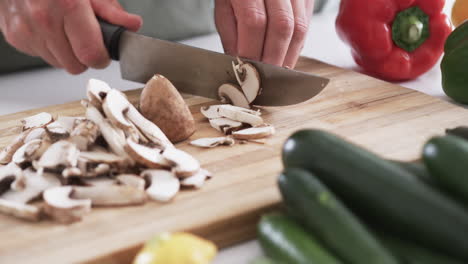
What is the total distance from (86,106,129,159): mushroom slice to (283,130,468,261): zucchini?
53 cm

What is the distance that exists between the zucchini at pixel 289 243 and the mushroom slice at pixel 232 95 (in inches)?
35.3

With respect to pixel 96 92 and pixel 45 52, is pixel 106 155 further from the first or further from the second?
pixel 45 52

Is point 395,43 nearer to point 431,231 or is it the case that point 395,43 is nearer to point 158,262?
point 431,231

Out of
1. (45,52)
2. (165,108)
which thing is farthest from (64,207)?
(45,52)

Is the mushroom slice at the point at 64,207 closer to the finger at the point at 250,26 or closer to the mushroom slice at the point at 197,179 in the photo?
the mushroom slice at the point at 197,179

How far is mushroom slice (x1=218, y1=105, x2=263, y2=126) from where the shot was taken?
71.5 inches

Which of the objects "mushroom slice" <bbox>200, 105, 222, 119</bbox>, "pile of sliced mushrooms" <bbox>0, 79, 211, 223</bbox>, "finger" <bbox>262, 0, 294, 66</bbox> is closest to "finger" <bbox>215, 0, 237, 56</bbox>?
"finger" <bbox>262, 0, 294, 66</bbox>

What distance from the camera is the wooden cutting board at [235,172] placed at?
118 centimetres

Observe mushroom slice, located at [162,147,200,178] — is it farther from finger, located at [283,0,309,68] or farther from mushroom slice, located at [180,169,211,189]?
finger, located at [283,0,309,68]

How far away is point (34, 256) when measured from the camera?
1.14m

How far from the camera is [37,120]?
5.90ft

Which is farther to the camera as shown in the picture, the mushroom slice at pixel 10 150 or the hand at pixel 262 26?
the hand at pixel 262 26

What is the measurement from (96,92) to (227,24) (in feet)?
2.23

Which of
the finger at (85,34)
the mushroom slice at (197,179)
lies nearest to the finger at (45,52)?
the finger at (85,34)
